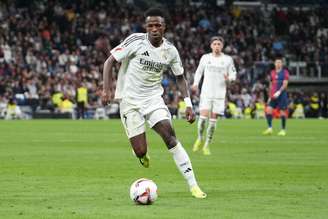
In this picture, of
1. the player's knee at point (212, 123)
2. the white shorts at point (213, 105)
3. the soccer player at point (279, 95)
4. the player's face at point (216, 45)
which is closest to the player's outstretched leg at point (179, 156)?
the player's knee at point (212, 123)

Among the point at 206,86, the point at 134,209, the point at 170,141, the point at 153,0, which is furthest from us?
the point at 153,0

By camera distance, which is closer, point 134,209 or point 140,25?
point 134,209

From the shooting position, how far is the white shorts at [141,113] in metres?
13.4

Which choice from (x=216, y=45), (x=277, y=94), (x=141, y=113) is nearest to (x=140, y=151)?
(x=141, y=113)

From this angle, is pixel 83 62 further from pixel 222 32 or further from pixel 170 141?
pixel 170 141

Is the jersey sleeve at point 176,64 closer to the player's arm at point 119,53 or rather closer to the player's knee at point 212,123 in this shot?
the player's arm at point 119,53

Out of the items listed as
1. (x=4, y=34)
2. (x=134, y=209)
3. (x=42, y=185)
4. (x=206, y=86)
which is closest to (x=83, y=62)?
(x=4, y=34)

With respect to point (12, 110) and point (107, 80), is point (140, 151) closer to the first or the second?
point (107, 80)

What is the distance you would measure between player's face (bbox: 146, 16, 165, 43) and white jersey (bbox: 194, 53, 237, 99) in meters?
10.6

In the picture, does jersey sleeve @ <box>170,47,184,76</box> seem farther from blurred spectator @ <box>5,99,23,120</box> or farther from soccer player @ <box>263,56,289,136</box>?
blurred spectator @ <box>5,99,23,120</box>

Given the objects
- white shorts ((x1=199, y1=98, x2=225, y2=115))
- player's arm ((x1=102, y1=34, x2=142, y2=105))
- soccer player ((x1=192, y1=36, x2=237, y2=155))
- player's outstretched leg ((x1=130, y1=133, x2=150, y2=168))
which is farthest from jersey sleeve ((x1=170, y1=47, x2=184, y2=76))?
white shorts ((x1=199, y1=98, x2=225, y2=115))

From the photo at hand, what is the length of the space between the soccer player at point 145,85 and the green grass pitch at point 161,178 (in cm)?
79

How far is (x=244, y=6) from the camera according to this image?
6331cm

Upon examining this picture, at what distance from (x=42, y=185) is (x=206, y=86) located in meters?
9.81
